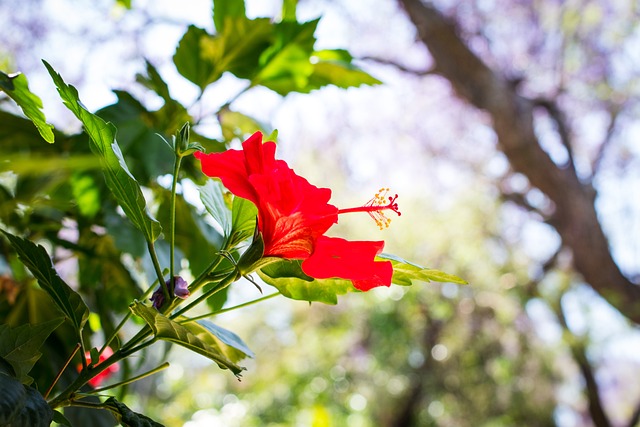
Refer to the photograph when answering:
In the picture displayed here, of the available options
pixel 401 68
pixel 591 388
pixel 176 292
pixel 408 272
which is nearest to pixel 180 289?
pixel 176 292

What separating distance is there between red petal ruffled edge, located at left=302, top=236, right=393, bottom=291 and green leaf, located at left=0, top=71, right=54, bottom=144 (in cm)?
14

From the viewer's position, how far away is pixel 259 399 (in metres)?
4.42

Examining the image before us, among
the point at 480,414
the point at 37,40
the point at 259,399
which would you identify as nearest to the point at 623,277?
the point at 480,414

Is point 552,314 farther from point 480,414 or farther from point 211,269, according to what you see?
point 211,269

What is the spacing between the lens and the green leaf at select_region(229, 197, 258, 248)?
36 cm

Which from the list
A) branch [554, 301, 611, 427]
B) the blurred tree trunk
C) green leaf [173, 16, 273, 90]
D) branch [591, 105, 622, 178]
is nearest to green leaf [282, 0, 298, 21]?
green leaf [173, 16, 273, 90]

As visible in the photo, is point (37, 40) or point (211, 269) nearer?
point (211, 269)

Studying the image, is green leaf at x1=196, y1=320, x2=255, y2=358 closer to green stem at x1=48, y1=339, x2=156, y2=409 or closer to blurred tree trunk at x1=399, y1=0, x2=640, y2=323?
green stem at x1=48, y1=339, x2=156, y2=409

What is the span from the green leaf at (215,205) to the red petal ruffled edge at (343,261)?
62mm

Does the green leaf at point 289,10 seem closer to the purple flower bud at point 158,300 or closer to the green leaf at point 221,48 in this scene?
the green leaf at point 221,48

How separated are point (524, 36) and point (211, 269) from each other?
447 cm

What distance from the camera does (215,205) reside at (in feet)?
1.22

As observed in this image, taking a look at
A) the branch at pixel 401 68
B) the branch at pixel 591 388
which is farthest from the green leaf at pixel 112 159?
the branch at pixel 591 388

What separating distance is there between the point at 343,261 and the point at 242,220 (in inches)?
2.6
